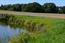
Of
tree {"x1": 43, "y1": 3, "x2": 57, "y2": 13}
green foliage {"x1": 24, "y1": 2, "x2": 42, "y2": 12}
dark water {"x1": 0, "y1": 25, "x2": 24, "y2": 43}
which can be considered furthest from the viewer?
green foliage {"x1": 24, "y1": 2, "x2": 42, "y2": 12}

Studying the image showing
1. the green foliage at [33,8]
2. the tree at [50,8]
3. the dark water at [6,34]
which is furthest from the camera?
the green foliage at [33,8]

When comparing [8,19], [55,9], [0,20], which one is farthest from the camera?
[55,9]

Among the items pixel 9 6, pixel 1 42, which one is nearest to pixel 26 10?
pixel 9 6

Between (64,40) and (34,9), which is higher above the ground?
(64,40)

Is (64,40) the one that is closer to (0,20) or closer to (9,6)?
(0,20)

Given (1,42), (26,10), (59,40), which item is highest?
(59,40)

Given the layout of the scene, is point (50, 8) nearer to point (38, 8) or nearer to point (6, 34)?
point (38, 8)

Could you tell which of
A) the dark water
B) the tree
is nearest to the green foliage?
the tree

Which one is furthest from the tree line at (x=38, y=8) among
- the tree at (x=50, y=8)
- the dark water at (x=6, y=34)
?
the dark water at (x=6, y=34)

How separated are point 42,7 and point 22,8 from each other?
15.2 ft

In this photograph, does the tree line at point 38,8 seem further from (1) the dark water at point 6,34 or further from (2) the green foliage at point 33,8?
(1) the dark water at point 6,34

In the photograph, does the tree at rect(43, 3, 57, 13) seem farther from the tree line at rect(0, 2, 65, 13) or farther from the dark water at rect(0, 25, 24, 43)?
the dark water at rect(0, 25, 24, 43)

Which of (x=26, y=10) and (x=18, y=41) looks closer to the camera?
(x=18, y=41)

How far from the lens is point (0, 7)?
50250mm
